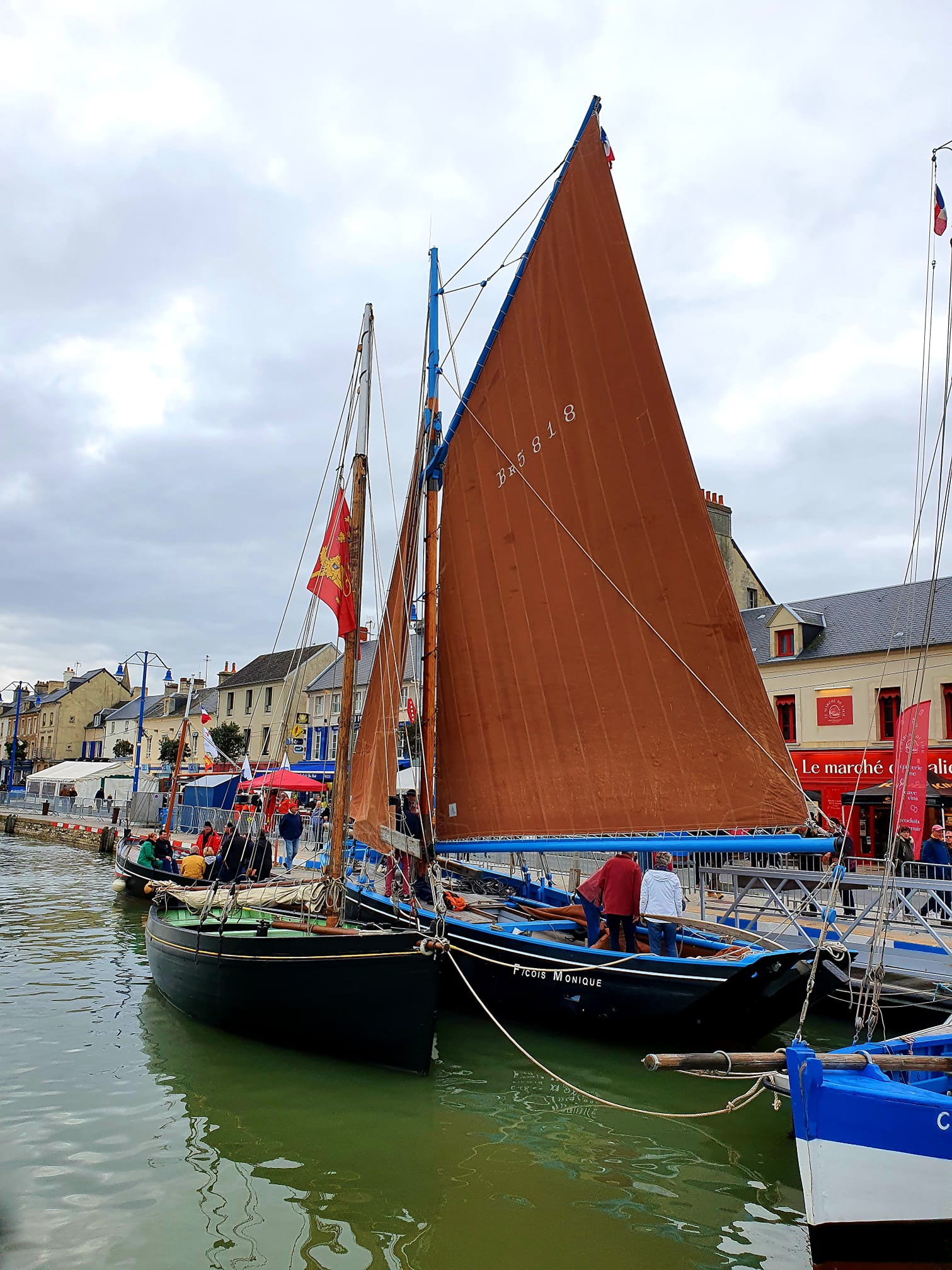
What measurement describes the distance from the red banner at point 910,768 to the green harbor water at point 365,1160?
316 cm

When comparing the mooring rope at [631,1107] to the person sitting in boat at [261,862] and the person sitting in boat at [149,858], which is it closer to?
the person sitting in boat at [261,862]

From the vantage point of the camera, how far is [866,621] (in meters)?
29.2

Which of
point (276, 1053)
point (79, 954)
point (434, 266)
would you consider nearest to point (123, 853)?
point (79, 954)

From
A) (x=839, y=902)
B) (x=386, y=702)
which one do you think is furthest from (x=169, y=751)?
(x=839, y=902)

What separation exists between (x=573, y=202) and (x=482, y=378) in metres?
2.62

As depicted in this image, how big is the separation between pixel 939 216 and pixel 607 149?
180 inches

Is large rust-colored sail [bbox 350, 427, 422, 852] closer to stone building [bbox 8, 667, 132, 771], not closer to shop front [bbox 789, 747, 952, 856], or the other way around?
shop front [bbox 789, 747, 952, 856]

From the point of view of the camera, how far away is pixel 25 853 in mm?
36000

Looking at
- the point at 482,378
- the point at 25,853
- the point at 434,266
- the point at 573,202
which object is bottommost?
the point at 25,853

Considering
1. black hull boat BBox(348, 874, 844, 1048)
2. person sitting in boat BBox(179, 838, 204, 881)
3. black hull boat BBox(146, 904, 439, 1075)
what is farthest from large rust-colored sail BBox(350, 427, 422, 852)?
person sitting in boat BBox(179, 838, 204, 881)

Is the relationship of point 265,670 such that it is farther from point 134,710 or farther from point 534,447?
point 534,447

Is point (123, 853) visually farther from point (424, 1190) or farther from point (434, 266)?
point (424, 1190)

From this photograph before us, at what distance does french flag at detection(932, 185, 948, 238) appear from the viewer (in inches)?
353

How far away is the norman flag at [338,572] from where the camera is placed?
446 inches
